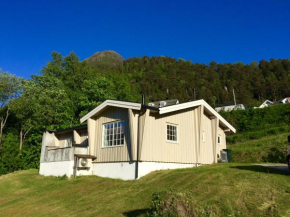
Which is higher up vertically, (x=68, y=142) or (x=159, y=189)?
(x=68, y=142)

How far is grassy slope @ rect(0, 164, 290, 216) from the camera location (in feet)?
25.7

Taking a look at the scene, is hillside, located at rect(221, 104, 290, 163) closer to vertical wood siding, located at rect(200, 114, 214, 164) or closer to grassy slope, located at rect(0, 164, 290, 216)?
vertical wood siding, located at rect(200, 114, 214, 164)

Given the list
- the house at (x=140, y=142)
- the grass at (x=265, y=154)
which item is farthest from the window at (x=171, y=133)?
the grass at (x=265, y=154)

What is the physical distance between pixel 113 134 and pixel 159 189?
814 centimetres

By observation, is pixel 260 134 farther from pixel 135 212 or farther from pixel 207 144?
pixel 135 212

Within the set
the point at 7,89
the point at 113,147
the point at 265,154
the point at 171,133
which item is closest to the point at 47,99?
the point at 7,89

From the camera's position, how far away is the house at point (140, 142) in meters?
13.9

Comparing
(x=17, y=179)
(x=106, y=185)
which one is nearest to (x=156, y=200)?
(x=106, y=185)

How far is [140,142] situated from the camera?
13.7m

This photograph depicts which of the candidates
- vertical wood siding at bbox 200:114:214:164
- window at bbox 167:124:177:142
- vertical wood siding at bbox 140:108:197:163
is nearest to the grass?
vertical wood siding at bbox 200:114:214:164

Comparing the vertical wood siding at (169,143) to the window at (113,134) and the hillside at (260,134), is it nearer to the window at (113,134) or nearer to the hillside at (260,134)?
the window at (113,134)

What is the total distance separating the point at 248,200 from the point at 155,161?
6672 millimetres

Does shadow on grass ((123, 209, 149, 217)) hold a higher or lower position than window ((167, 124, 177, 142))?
lower

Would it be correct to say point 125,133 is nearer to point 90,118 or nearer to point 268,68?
point 90,118
